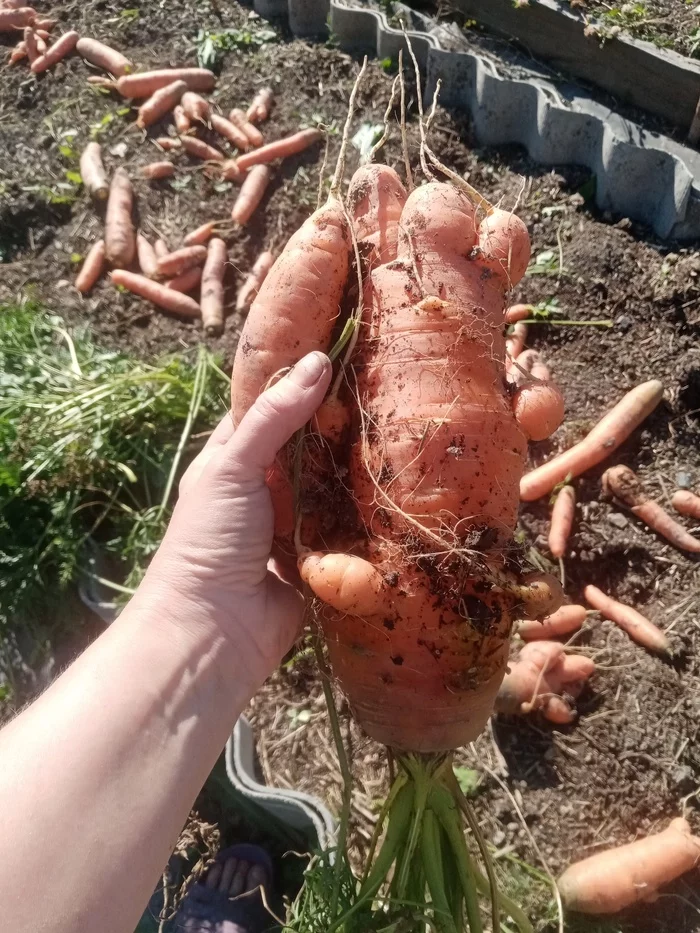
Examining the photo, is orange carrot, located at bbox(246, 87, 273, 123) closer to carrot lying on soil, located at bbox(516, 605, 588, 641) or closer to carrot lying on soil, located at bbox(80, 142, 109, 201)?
carrot lying on soil, located at bbox(80, 142, 109, 201)

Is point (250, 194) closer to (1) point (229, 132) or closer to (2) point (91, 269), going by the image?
(1) point (229, 132)

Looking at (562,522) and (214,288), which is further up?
(214,288)

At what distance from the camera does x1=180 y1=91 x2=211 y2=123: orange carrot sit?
4805mm

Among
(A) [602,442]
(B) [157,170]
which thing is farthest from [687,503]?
(B) [157,170]

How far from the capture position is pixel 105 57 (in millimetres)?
5227

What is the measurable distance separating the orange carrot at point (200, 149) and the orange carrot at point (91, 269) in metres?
1.01

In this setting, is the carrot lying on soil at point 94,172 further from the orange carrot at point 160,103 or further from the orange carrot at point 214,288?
the orange carrot at point 214,288

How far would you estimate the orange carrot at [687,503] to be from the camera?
2998 millimetres

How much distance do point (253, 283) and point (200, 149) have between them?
1.47 metres

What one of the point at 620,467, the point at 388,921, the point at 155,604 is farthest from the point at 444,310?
the point at 388,921

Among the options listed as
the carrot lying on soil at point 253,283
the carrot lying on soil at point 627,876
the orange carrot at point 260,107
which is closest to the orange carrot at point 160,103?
the orange carrot at point 260,107

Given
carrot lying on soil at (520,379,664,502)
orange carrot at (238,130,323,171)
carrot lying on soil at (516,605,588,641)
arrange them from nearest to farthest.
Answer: carrot lying on soil at (516,605,588,641)
carrot lying on soil at (520,379,664,502)
orange carrot at (238,130,323,171)

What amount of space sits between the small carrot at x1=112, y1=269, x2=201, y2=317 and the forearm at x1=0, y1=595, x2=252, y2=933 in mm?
2688

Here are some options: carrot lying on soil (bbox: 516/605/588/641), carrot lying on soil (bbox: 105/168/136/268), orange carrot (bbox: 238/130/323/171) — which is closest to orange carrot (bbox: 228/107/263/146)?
orange carrot (bbox: 238/130/323/171)
